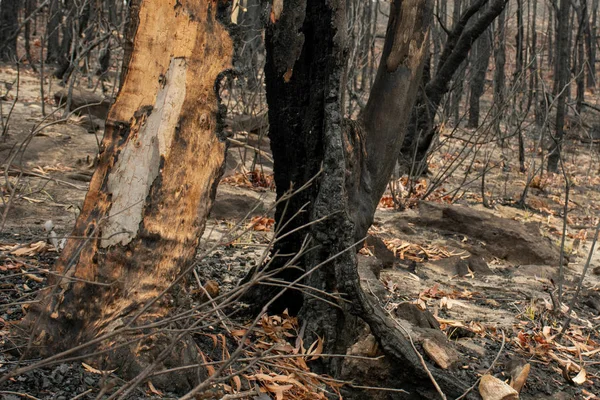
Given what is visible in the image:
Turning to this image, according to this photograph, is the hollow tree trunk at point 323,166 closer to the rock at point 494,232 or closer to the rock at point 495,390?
the rock at point 495,390

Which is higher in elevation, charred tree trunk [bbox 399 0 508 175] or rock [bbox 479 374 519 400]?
charred tree trunk [bbox 399 0 508 175]

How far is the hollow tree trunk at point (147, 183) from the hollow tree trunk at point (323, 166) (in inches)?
19.5

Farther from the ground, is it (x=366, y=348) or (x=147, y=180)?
(x=147, y=180)

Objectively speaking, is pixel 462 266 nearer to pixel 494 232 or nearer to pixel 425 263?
pixel 425 263

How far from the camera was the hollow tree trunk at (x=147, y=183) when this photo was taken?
8.27 feet

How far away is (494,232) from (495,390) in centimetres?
315

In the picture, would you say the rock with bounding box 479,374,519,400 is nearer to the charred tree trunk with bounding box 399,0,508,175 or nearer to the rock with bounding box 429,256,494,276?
the rock with bounding box 429,256,494,276

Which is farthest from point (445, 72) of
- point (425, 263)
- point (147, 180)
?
point (147, 180)

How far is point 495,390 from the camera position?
2922 millimetres

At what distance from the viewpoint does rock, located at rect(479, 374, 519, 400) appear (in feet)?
9.52

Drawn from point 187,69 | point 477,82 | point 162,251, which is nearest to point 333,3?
point 187,69

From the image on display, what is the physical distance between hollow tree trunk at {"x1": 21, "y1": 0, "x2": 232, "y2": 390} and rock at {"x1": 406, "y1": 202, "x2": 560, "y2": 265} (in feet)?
12.0

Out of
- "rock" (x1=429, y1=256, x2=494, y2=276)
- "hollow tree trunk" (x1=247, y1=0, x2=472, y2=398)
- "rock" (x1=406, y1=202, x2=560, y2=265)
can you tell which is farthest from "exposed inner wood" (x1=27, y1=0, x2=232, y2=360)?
"rock" (x1=406, y1=202, x2=560, y2=265)

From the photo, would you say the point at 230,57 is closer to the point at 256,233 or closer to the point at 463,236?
the point at 256,233
